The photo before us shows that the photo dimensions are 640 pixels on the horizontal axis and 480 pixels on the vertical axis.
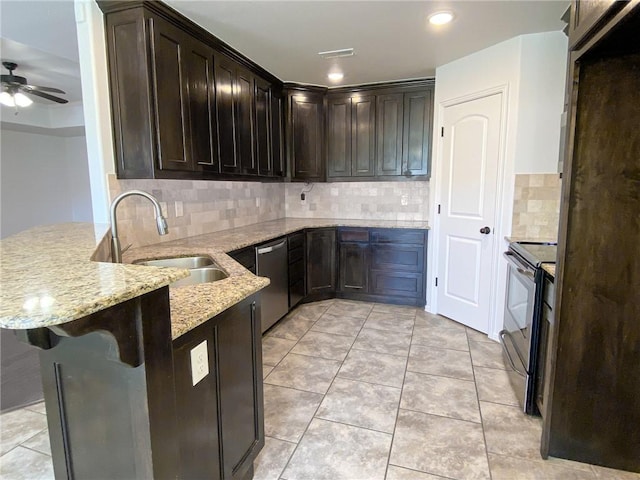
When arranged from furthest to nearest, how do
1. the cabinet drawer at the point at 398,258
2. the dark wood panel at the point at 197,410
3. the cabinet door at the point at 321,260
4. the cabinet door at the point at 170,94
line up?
the cabinet door at the point at 321,260 → the cabinet drawer at the point at 398,258 → the cabinet door at the point at 170,94 → the dark wood panel at the point at 197,410

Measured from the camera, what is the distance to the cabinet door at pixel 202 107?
8.02 feet

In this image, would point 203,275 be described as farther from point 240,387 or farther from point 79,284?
point 79,284

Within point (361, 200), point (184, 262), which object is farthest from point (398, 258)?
point (184, 262)

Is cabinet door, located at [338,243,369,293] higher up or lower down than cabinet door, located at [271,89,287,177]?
lower down

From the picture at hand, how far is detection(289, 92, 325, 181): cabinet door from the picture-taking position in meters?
4.06

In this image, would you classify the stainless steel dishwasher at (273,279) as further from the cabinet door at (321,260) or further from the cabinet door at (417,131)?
the cabinet door at (417,131)

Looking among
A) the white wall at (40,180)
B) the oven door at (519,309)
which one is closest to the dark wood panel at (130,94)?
the oven door at (519,309)

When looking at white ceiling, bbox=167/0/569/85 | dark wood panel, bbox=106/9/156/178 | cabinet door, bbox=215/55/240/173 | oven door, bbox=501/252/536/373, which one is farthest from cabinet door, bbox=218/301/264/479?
white ceiling, bbox=167/0/569/85

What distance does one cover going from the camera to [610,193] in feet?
4.96

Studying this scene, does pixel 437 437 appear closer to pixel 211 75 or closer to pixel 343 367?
pixel 343 367

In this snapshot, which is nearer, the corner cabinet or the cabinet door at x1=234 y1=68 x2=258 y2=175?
the cabinet door at x1=234 y1=68 x2=258 y2=175

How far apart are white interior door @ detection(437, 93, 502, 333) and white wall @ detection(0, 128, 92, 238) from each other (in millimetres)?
6224

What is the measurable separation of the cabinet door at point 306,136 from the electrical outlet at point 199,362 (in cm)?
313

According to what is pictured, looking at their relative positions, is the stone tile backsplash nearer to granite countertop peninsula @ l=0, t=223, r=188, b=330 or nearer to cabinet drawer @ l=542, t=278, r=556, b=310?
granite countertop peninsula @ l=0, t=223, r=188, b=330
